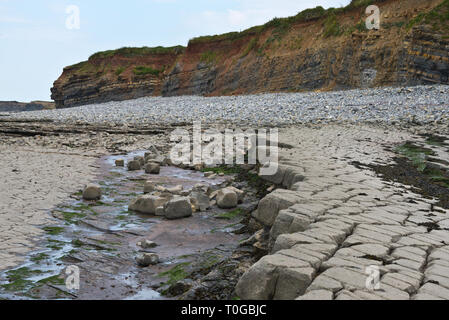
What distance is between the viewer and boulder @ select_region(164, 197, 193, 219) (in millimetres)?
6168

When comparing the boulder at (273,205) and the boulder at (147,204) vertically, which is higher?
the boulder at (273,205)

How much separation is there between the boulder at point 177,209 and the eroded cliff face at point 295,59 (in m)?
17.1

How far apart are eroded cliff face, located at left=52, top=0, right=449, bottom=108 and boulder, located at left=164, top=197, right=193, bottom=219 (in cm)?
1708

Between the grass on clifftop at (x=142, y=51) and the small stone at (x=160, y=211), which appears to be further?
the grass on clifftop at (x=142, y=51)

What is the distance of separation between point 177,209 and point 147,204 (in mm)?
529

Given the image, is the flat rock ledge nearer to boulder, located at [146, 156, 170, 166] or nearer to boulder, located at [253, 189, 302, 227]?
boulder, located at [253, 189, 302, 227]

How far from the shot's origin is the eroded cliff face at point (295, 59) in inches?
819

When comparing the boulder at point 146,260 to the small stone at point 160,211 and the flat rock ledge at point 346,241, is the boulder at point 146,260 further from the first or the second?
the small stone at point 160,211

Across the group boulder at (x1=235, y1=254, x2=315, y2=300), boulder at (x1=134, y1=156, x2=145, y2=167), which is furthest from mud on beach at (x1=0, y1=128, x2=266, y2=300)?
boulder at (x1=134, y1=156, x2=145, y2=167)

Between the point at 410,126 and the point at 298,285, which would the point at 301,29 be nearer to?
the point at 410,126

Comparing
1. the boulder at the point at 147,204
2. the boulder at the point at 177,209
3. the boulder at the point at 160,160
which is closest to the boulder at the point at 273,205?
the boulder at the point at 177,209

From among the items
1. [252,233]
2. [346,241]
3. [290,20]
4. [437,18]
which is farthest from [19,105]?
[346,241]

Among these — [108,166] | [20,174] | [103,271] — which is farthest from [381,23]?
[103,271]
